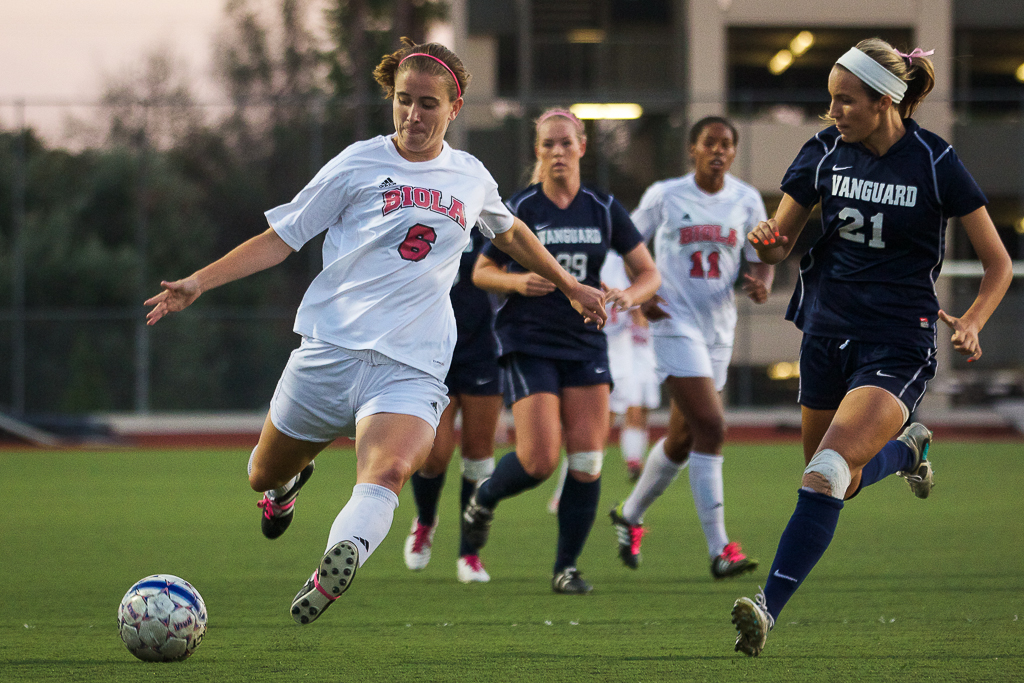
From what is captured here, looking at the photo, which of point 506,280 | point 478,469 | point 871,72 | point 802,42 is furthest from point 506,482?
point 802,42

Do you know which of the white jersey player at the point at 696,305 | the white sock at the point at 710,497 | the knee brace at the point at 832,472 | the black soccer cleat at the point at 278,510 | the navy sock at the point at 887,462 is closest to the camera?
the knee brace at the point at 832,472

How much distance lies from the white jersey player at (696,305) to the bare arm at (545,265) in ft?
5.64

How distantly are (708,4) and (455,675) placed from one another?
20492 millimetres

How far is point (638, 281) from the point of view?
18.2 ft

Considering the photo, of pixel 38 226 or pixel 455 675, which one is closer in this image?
pixel 455 675

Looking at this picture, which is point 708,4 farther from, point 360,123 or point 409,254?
point 409,254

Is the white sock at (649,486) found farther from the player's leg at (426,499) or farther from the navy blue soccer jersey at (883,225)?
the navy blue soccer jersey at (883,225)

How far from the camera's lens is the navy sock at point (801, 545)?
3836mm

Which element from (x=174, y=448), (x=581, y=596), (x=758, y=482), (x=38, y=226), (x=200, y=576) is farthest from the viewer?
(x=38, y=226)

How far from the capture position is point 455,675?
3855mm

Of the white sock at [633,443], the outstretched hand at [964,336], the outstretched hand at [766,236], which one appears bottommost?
the white sock at [633,443]

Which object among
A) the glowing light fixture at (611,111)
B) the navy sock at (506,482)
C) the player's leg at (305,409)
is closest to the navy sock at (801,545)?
the player's leg at (305,409)

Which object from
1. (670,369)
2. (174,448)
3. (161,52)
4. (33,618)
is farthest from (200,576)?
(161,52)

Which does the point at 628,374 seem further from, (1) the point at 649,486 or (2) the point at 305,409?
(2) the point at 305,409
